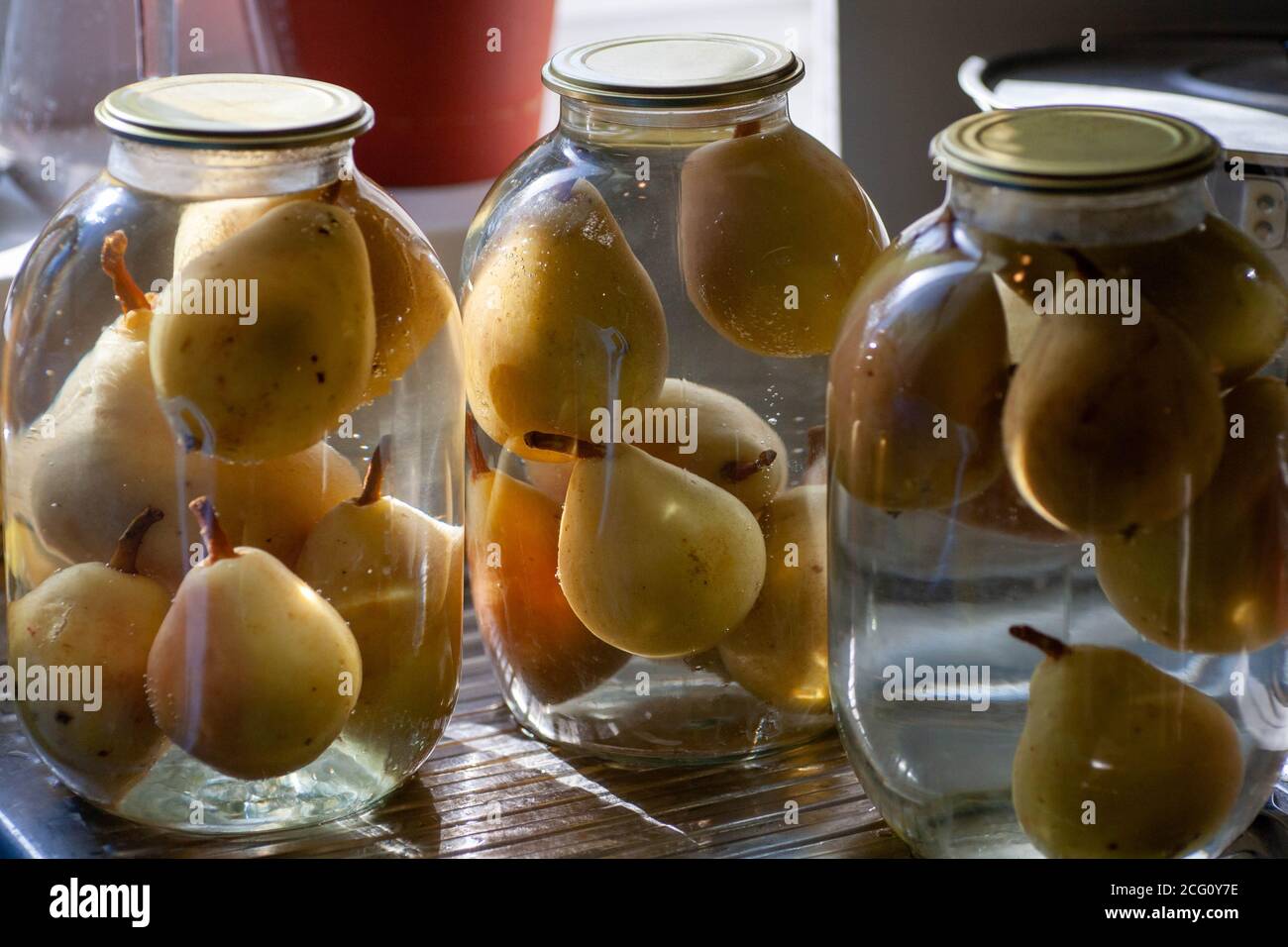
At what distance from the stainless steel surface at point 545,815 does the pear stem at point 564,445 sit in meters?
0.10

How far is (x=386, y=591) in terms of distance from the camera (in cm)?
45

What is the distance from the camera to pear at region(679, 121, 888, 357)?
0.45 m

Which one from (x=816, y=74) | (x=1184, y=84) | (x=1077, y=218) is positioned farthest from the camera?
(x=816, y=74)

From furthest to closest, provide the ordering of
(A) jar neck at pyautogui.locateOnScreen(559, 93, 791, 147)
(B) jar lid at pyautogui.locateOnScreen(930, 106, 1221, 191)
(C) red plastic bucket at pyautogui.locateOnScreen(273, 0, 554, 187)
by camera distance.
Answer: (C) red plastic bucket at pyautogui.locateOnScreen(273, 0, 554, 187)
(A) jar neck at pyautogui.locateOnScreen(559, 93, 791, 147)
(B) jar lid at pyautogui.locateOnScreen(930, 106, 1221, 191)

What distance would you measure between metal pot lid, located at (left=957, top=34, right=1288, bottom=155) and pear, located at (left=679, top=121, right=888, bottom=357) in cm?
11

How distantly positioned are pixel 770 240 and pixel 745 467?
68 millimetres

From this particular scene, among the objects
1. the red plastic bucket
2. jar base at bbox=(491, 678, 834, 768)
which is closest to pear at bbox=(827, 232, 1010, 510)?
jar base at bbox=(491, 678, 834, 768)

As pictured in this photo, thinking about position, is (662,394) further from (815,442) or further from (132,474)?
(132,474)

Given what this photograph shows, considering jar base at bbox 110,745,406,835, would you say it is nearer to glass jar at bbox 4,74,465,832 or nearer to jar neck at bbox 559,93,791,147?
glass jar at bbox 4,74,465,832

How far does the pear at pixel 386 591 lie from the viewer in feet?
1.44
